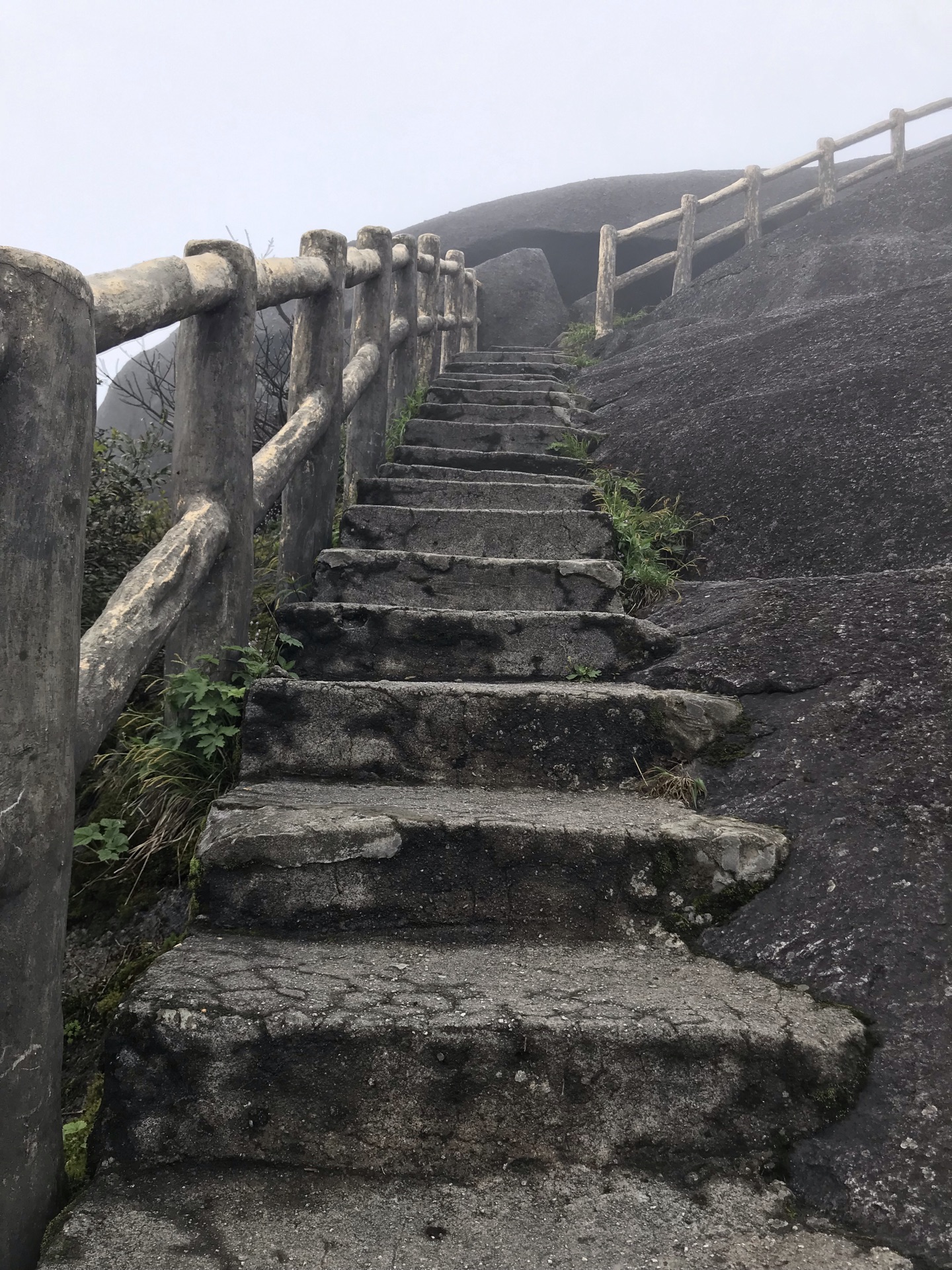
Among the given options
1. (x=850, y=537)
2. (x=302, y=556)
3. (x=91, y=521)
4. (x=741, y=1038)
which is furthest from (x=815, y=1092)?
(x=91, y=521)

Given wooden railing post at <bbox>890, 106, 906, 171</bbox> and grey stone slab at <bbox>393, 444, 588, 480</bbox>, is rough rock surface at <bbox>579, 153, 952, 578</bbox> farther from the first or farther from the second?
wooden railing post at <bbox>890, 106, 906, 171</bbox>

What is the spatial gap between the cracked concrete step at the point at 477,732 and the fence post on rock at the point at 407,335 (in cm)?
314

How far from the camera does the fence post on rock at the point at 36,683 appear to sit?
4.18ft

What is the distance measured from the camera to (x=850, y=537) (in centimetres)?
340

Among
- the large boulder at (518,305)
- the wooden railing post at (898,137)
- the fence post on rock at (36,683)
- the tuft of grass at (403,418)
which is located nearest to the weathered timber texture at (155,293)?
the fence post on rock at (36,683)

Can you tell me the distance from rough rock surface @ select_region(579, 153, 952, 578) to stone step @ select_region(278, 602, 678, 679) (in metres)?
0.86

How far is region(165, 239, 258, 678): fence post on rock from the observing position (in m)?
2.49

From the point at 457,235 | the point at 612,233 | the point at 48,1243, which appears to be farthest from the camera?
the point at 457,235

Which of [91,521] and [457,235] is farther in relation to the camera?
[457,235]

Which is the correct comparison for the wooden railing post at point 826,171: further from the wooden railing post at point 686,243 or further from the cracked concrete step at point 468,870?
the cracked concrete step at point 468,870

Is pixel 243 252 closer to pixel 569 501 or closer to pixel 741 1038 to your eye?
pixel 569 501

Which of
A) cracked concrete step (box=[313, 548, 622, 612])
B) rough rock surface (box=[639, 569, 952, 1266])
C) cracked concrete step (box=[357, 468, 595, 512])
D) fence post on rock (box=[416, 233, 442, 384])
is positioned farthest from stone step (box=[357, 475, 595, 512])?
fence post on rock (box=[416, 233, 442, 384])

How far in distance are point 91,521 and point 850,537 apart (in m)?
2.68

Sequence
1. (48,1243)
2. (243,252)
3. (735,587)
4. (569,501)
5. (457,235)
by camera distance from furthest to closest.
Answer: (457,235) < (569,501) < (735,587) < (243,252) < (48,1243)
